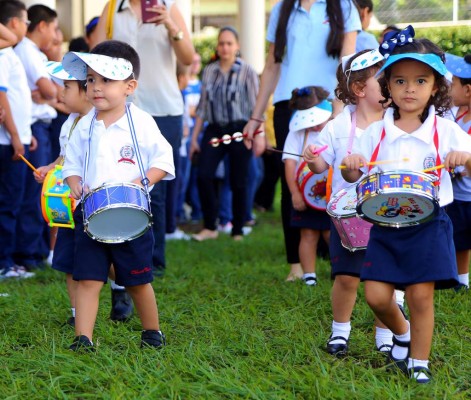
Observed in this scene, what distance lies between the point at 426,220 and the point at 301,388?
0.86 m

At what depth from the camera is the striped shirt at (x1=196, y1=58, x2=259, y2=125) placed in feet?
30.9

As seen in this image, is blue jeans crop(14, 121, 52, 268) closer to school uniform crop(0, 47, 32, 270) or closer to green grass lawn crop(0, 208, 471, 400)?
school uniform crop(0, 47, 32, 270)

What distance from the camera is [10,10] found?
6.95 meters

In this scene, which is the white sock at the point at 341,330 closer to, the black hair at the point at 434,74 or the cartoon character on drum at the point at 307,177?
the black hair at the point at 434,74

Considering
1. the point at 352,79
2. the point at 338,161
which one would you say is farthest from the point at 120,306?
the point at 352,79

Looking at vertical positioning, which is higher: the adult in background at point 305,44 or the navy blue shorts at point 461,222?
the adult in background at point 305,44

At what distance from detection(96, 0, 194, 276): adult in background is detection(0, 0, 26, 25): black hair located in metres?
0.80

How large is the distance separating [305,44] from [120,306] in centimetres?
231

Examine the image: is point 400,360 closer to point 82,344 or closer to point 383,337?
point 383,337

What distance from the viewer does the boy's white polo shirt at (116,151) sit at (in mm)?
4457

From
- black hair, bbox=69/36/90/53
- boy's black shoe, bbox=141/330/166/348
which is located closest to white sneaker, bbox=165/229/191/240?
black hair, bbox=69/36/90/53

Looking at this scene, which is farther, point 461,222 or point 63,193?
point 461,222

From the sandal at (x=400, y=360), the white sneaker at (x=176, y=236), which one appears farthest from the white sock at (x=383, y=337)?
the white sneaker at (x=176, y=236)

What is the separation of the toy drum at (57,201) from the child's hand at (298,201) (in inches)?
70.9
